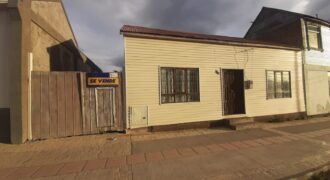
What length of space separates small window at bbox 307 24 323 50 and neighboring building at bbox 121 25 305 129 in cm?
190

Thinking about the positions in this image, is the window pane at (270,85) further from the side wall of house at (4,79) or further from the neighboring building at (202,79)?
the side wall of house at (4,79)

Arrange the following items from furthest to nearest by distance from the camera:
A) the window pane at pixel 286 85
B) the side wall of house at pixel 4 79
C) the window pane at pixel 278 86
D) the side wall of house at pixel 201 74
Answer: the window pane at pixel 286 85
the window pane at pixel 278 86
the side wall of house at pixel 201 74
the side wall of house at pixel 4 79

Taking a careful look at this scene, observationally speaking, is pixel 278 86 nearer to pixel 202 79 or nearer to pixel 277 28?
pixel 202 79

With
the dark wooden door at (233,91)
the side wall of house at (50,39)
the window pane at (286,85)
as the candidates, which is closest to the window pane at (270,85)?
the window pane at (286,85)

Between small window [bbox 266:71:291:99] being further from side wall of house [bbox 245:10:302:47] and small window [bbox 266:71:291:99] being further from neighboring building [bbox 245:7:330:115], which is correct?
side wall of house [bbox 245:10:302:47]

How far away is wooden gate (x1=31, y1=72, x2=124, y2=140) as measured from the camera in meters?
6.39

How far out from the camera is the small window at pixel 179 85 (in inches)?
305

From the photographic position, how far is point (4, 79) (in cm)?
600

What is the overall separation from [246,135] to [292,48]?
6.63 meters

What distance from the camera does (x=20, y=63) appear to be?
595 centimetres

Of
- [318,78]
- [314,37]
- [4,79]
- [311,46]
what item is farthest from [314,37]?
[4,79]

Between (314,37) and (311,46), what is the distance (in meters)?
0.82

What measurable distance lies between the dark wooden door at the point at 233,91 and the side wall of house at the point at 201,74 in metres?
0.25

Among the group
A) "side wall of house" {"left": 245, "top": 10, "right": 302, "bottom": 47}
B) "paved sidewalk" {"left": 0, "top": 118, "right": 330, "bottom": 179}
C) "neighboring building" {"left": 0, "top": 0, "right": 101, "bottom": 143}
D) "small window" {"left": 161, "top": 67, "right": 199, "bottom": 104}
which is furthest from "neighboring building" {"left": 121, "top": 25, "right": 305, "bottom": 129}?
"neighboring building" {"left": 0, "top": 0, "right": 101, "bottom": 143}
